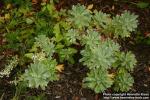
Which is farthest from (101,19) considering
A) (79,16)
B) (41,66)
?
(41,66)

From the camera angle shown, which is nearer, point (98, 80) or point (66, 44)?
point (98, 80)

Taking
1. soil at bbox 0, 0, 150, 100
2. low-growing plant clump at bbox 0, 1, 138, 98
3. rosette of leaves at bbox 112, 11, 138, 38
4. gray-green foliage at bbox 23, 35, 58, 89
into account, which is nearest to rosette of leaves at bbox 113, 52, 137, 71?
low-growing plant clump at bbox 0, 1, 138, 98

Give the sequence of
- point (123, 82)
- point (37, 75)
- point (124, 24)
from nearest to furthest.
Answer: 1. point (37, 75)
2. point (123, 82)
3. point (124, 24)

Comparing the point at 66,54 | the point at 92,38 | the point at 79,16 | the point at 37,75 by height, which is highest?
the point at 79,16

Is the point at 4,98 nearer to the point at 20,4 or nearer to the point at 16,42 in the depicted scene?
the point at 16,42

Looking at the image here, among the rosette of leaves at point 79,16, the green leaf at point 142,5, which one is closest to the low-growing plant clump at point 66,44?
the rosette of leaves at point 79,16

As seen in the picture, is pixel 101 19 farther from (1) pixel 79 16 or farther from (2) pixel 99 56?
(2) pixel 99 56

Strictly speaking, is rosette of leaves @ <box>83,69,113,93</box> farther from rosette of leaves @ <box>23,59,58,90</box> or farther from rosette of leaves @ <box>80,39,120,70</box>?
rosette of leaves @ <box>23,59,58,90</box>

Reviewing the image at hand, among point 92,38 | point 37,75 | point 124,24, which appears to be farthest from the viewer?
point 124,24

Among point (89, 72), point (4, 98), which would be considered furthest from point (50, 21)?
point (4, 98)
